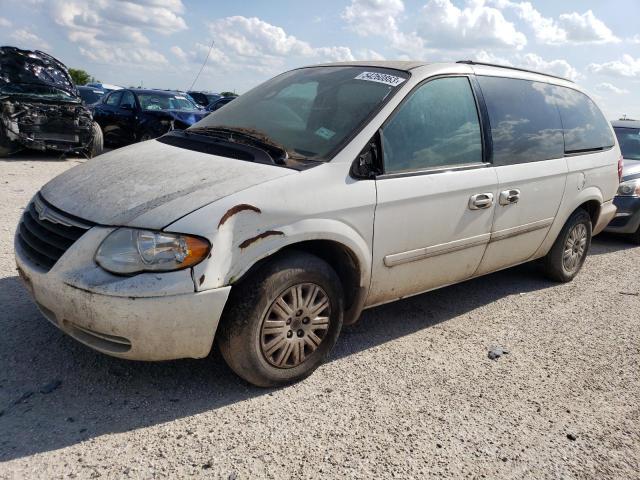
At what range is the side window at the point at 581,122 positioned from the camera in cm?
470

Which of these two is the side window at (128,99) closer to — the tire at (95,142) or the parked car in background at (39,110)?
the parked car in background at (39,110)

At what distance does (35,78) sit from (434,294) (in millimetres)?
9424

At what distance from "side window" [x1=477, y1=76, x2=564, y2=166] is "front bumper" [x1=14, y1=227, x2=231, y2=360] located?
2380mm

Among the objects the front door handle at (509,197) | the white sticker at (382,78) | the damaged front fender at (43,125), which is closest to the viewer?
the white sticker at (382,78)

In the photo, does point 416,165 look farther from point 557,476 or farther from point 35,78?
point 35,78

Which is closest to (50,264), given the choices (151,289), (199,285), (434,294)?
(151,289)

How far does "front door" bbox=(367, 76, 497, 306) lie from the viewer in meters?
3.27

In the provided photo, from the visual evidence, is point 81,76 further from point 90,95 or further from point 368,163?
point 368,163

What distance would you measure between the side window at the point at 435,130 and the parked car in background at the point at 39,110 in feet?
28.5

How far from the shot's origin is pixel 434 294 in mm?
4688

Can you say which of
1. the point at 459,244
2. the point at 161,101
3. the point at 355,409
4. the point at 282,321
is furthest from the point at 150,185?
the point at 161,101

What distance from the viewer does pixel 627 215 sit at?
22.9ft

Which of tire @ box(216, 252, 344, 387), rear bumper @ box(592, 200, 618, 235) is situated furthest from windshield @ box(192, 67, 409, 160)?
rear bumper @ box(592, 200, 618, 235)

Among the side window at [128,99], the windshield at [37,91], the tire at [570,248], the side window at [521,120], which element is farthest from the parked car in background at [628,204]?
the side window at [128,99]
